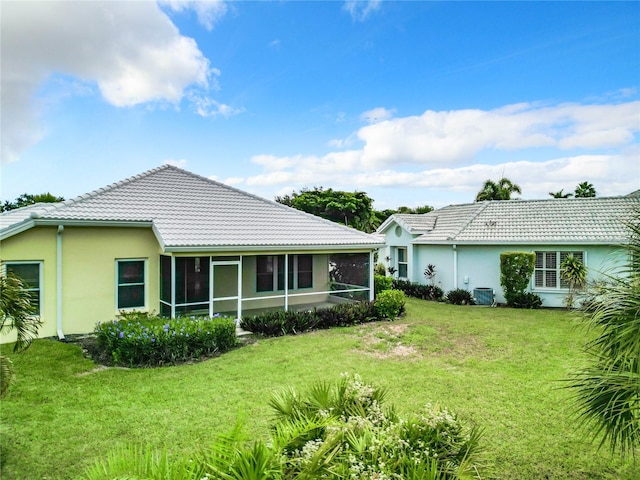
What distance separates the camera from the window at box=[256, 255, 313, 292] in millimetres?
15742

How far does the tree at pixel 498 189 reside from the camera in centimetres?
3403

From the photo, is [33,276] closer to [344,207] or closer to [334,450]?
[334,450]

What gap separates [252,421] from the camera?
6254mm

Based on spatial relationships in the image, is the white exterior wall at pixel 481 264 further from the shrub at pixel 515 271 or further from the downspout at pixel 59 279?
the downspout at pixel 59 279

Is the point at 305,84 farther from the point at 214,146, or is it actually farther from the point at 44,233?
the point at 44,233

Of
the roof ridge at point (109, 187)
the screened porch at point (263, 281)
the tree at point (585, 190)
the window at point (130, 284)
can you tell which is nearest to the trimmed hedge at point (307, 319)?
the screened porch at point (263, 281)

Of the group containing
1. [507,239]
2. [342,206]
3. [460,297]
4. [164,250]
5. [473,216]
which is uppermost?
[342,206]

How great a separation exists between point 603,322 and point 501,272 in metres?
14.6

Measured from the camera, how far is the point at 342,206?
4056 centimetres

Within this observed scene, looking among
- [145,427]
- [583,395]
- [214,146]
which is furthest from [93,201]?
[583,395]

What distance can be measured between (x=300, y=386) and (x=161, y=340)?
160 inches

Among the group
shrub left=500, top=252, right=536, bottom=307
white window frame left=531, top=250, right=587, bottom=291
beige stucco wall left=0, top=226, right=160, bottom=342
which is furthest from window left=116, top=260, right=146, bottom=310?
white window frame left=531, top=250, right=587, bottom=291

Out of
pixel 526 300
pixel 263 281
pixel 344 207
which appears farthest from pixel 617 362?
pixel 344 207

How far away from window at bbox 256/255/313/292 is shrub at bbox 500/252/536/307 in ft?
29.9
